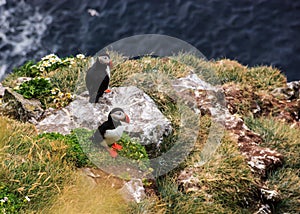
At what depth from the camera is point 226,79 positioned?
9844 millimetres

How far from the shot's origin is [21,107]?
24.0 feet

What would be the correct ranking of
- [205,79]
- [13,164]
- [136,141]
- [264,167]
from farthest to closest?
[205,79], [264,167], [136,141], [13,164]

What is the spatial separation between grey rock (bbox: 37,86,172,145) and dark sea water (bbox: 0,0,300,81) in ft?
17.0

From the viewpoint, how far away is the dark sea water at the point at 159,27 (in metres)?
12.4

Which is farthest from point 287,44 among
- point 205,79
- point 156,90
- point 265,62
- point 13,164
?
point 13,164

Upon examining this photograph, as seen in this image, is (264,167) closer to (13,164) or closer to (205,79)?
(205,79)

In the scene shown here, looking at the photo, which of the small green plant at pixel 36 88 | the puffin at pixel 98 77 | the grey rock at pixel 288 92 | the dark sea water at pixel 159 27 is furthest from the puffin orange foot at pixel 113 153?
the dark sea water at pixel 159 27

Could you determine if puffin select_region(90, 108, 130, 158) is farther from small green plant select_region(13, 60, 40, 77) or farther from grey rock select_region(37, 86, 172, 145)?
small green plant select_region(13, 60, 40, 77)

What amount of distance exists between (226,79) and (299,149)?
2538mm

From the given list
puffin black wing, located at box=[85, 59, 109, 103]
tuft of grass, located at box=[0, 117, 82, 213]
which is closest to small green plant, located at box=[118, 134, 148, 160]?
tuft of grass, located at box=[0, 117, 82, 213]

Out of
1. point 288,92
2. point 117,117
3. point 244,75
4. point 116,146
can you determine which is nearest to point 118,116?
point 117,117

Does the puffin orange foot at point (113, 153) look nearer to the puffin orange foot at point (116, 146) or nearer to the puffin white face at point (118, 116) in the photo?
the puffin orange foot at point (116, 146)

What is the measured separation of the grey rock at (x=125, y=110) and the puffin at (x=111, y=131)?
53 cm

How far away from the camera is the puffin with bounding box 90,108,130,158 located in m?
5.93
